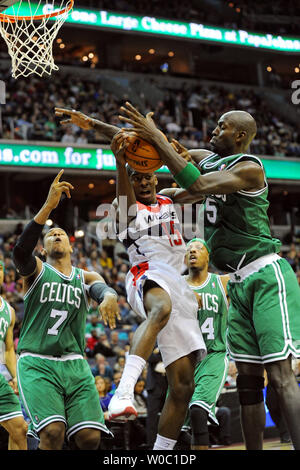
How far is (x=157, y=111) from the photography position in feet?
89.1

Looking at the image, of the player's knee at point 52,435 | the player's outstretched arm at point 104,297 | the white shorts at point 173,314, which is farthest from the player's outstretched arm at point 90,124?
the player's knee at point 52,435

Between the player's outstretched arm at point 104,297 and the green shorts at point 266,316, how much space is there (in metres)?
0.90

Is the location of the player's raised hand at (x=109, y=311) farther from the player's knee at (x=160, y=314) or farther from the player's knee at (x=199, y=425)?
the player's knee at (x=199, y=425)

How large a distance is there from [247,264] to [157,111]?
22353mm

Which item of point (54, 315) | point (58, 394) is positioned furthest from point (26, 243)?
point (58, 394)

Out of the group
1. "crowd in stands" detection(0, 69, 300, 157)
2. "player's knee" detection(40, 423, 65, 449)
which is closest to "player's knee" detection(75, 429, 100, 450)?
"player's knee" detection(40, 423, 65, 449)

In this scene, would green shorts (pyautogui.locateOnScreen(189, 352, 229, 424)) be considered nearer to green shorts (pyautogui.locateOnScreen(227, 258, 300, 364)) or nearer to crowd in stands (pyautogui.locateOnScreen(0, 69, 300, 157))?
green shorts (pyautogui.locateOnScreen(227, 258, 300, 364))

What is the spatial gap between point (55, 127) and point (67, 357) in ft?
56.0

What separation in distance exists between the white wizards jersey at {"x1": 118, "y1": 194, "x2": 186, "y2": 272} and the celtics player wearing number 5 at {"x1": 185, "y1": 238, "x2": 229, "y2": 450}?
5.97 feet

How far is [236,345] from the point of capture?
5316mm

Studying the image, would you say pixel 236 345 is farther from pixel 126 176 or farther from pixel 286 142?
pixel 286 142

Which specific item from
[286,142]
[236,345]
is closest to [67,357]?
[236,345]

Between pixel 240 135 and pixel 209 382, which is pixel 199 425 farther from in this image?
pixel 240 135

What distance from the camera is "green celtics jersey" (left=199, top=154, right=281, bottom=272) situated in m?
5.38
